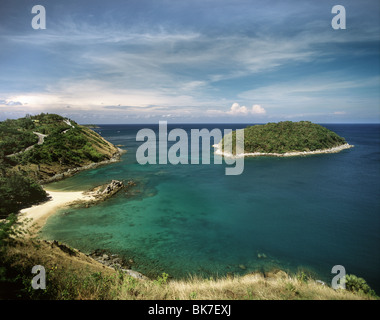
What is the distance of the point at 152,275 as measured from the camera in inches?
583

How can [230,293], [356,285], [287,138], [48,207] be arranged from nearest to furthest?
[230,293], [356,285], [48,207], [287,138]

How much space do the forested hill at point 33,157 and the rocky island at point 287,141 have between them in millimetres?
50059

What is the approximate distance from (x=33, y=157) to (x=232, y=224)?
43578mm

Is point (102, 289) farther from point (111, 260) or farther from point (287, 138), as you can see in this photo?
point (287, 138)

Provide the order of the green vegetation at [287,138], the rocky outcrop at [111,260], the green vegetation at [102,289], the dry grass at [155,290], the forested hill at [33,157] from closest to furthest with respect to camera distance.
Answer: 1. the green vegetation at [102,289]
2. the dry grass at [155,290]
3. the rocky outcrop at [111,260]
4. the forested hill at [33,157]
5. the green vegetation at [287,138]

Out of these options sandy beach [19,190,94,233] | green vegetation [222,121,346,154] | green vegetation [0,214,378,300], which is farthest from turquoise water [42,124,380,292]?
green vegetation [222,121,346,154]

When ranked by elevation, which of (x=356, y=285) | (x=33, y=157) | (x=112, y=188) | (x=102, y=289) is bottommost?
(x=356, y=285)

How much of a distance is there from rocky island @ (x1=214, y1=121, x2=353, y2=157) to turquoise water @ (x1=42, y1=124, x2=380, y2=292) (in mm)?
29691

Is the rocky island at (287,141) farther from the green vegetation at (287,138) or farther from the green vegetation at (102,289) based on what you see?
the green vegetation at (102,289)

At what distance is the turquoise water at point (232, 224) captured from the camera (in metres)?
16.8

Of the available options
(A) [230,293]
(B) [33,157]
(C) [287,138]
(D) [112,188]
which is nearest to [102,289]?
(A) [230,293]

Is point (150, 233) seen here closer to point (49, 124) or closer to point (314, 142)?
point (49, 124)

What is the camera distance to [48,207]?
2553 cm

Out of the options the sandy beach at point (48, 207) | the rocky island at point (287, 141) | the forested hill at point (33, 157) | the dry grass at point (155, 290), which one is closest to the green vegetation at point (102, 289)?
the dry grass at point (155, 290)
